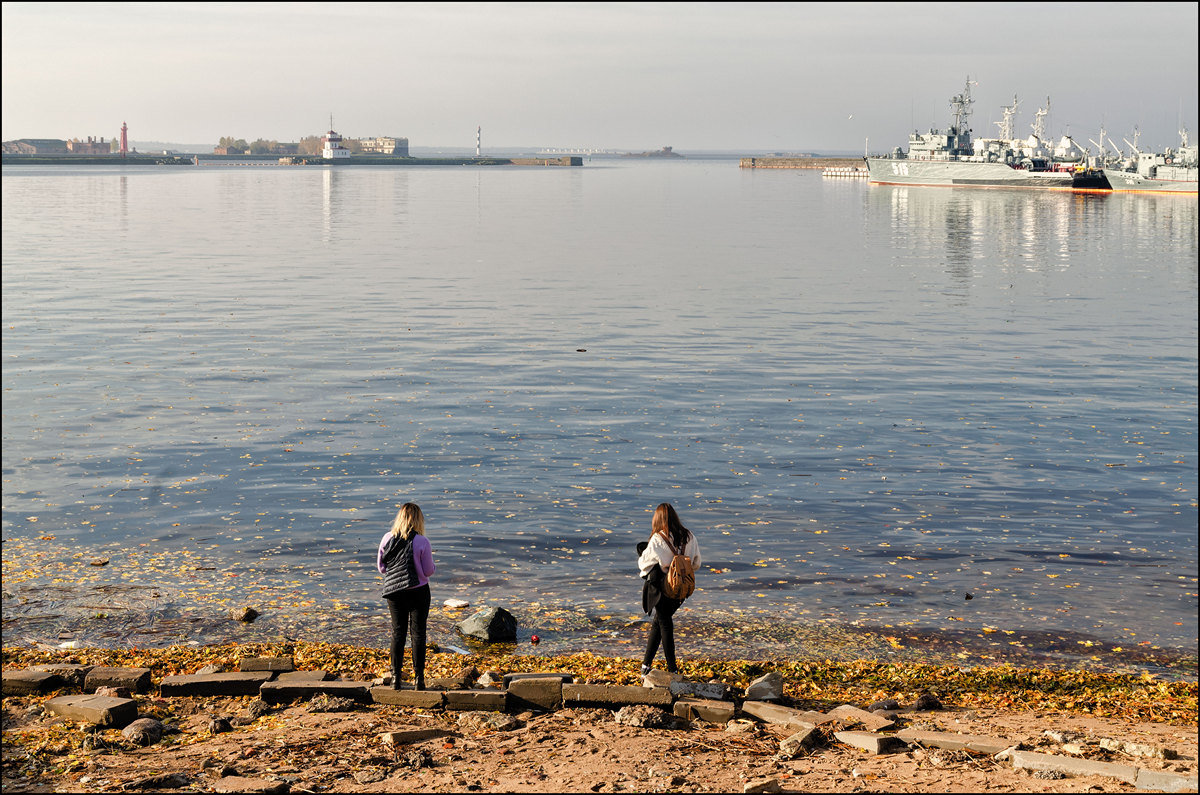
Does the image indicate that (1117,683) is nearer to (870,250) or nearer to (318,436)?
(318,436)

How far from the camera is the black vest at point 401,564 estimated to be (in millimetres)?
12328

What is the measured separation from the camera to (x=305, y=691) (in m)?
12.0

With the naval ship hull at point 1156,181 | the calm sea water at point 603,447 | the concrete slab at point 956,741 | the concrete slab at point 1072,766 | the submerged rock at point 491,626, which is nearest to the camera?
the concrete slab at point 1072,766

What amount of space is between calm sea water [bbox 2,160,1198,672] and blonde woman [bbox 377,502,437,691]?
228 centimetres

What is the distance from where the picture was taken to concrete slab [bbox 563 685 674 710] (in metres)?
11.8

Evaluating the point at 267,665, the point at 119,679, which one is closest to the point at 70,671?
the point at 119,679

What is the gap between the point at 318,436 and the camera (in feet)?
82.2

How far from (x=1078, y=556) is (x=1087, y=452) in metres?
6.90

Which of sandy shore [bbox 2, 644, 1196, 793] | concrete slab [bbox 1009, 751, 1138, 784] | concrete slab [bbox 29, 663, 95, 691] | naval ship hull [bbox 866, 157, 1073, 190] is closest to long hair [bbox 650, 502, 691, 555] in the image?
sandy shore [bbox 2, 644, 1196, 793]

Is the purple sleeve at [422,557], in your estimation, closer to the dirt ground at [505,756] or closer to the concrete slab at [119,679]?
the dirt ground at [505,756]

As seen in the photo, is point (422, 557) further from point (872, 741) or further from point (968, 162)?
point (968, 162)

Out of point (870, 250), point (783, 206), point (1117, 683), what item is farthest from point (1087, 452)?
point (783, 206)

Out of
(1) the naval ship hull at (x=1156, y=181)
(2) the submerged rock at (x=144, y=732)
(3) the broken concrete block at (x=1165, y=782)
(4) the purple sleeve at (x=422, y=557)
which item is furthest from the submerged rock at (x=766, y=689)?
(1) the naval ship hull at (x=1156, y=181)

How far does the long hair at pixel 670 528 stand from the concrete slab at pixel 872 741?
284cm
